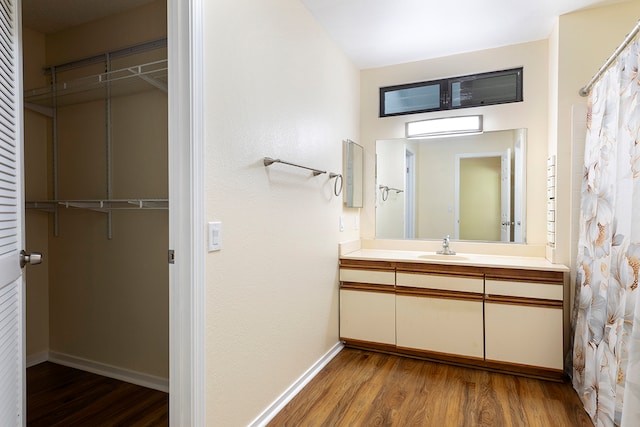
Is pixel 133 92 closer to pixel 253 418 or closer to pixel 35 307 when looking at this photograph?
pixel 35 307

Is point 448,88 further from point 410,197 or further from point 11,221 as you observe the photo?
point 11,221

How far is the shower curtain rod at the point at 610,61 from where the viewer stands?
1619 mm

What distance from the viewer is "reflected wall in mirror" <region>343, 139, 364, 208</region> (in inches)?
118

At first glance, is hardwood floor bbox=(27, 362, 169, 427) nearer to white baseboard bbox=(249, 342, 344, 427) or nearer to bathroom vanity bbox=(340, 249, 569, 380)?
white baseboard bbox=(249, 342, 344, 427)

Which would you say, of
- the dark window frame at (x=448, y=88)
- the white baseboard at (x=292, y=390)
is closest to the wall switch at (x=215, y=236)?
the white baseboard at (x=292, y=390)

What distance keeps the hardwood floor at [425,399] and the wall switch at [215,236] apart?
3.56 ft

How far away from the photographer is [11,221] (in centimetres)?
107

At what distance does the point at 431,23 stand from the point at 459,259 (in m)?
1.80

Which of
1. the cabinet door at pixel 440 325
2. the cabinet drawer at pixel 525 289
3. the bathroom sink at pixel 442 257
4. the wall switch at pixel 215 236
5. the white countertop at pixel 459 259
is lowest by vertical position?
the cabinet door at pixel 440 325

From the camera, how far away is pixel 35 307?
103 inches

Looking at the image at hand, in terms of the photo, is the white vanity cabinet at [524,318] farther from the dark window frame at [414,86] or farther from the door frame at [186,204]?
the door frame at [186,204]

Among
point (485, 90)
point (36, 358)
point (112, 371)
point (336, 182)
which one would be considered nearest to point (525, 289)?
point (336, 182)

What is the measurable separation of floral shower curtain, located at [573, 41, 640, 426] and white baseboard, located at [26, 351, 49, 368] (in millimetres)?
3548

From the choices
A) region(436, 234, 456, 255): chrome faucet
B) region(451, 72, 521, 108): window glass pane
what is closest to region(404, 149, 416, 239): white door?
region(436, 234, 456, 255): chrome faucet
